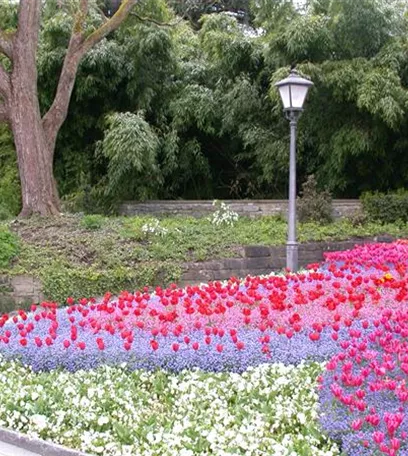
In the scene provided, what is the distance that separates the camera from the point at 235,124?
13.6 meters

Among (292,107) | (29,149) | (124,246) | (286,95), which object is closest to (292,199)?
(292,107)

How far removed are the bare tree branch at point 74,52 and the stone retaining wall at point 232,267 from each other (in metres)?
3.77

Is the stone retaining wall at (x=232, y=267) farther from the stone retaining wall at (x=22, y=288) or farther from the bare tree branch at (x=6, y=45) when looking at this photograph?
the bare tree branch at (x=6, y=45)

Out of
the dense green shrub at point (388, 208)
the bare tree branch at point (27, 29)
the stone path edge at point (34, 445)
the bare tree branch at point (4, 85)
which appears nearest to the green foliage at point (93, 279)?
the bare tree branch at point (4, 85)

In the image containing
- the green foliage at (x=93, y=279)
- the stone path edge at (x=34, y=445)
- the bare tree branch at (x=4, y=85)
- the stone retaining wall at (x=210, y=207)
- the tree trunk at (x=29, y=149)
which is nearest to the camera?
the stone path edge at (x=34, y=445)

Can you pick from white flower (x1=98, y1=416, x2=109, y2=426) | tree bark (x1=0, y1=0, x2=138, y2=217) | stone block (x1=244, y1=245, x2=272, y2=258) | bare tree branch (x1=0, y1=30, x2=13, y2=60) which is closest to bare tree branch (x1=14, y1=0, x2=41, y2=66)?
tree bark (x1=0, y1=0, x2=138, y2=217)

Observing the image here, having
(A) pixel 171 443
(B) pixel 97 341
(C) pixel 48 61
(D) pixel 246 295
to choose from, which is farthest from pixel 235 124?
(A) pixel 171 443

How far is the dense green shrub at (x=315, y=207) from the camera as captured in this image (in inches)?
456

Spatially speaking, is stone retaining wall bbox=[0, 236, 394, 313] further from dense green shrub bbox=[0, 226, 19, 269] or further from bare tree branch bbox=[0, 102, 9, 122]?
bare tree branch bbox=[0, 102, 9, 122]

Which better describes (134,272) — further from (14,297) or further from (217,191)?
(217,191)

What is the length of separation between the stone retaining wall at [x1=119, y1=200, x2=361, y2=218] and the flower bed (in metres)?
5.86

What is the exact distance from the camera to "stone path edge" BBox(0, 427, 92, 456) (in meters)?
3.64

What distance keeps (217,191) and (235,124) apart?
5.40 feet

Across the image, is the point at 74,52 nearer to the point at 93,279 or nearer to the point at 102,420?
the point at 93,279
